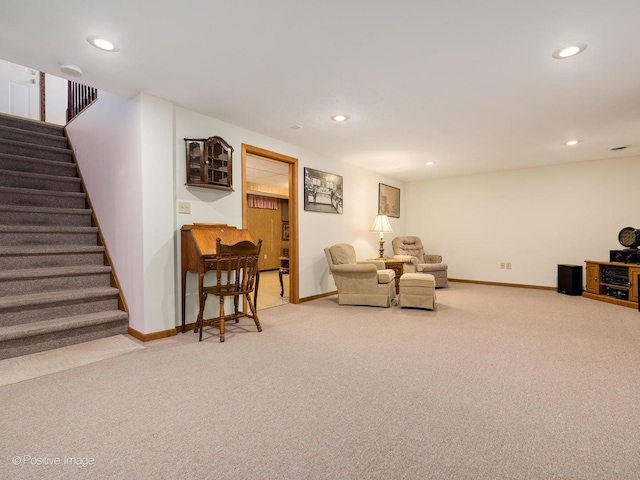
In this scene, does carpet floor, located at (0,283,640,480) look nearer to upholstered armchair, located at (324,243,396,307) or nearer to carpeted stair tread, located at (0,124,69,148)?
upholstered armchair, located at (324,243,396,307)

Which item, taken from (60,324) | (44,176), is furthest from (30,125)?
(60,324)

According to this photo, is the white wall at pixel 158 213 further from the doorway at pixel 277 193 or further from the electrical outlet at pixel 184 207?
the doorway at pixel 277 193

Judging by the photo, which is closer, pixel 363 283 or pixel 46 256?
pixel 46 256

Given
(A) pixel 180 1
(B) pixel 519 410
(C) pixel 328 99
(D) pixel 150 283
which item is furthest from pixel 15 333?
(B) pixel 519 410

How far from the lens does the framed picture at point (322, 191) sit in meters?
4.74

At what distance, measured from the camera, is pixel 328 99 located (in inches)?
120

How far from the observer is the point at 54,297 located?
2.89m

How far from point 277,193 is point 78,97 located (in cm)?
454

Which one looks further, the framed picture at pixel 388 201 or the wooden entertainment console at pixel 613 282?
the framed picture at pixel 388 201

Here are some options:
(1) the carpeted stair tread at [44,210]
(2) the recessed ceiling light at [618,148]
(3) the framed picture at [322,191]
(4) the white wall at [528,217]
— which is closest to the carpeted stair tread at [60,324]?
(1) the carpeted stair tread at [44,210]

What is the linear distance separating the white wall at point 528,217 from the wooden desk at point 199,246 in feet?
17.0

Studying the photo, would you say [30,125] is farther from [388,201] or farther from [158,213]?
[388,201]

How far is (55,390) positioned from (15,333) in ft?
3.00

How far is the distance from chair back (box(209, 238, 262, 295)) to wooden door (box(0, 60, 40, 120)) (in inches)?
199
